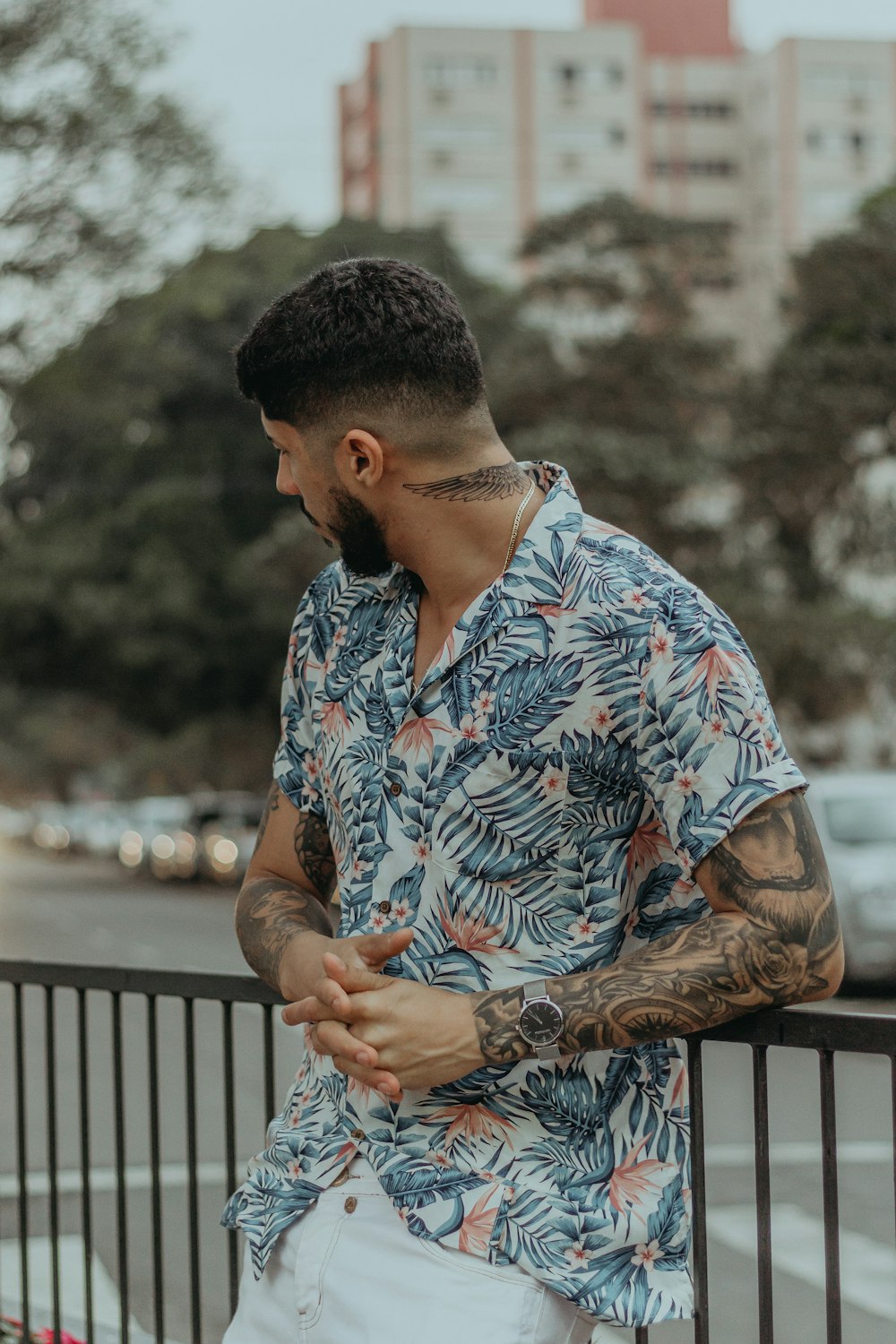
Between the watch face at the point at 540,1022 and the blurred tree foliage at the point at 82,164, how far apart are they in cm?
1829

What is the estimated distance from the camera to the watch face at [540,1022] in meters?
1.84

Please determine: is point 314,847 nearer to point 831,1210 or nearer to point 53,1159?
point 831,1210

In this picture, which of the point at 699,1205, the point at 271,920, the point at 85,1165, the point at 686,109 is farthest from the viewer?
the point at 686,109

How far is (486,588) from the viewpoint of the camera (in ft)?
6.47

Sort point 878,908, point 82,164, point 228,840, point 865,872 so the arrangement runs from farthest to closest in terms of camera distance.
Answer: point 228,840, point 82,164, point 865,872, point 878,908

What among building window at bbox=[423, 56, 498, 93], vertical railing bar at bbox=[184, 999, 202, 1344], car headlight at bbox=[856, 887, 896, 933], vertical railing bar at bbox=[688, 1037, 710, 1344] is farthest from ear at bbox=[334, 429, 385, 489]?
building window at bbox=[423, 56, 498, 93]

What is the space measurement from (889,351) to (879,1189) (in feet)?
63.9

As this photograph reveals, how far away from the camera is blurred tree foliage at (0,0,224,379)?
18.9 meters

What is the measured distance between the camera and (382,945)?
1874mm

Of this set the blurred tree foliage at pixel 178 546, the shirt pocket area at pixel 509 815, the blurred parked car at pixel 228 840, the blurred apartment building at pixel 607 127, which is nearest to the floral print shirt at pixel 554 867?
the shirt pocket area at pixel 509 815

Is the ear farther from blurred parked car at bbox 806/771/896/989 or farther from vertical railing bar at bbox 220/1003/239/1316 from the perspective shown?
blurred parked car at bbox 806/771/896/989

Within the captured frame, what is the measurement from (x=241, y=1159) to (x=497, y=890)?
20.1 feet

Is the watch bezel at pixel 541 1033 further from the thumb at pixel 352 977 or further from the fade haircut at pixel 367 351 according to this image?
the fade haircut at pixel 367 351

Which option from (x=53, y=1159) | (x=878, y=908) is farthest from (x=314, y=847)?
(x=878, y=908)
